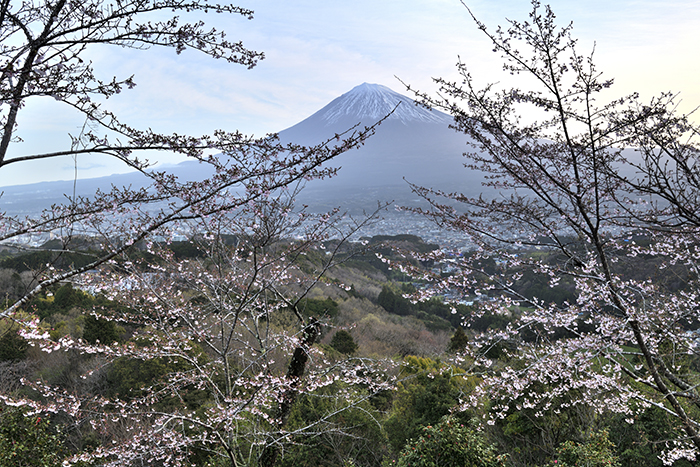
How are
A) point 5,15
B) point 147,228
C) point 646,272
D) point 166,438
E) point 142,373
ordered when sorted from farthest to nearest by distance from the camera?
point 142,373 < point 646,272 < point 166,438 < point 147,228 < point 5,15

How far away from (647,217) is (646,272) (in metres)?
3.02

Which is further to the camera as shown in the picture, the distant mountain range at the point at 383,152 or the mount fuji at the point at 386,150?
the mount fuji at the point at 386,150

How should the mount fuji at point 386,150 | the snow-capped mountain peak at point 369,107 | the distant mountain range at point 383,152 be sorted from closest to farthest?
the distant mountain range at point 383,152 < the mount fuji at point 386,150 < the snow-capped mountain peak at point 369,107

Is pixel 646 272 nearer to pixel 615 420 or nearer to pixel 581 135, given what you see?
pixel 581 135

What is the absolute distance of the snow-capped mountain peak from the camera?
87500mm

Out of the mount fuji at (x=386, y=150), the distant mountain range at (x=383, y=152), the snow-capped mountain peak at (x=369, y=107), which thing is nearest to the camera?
the distant mountain range at (x=383, y=152)

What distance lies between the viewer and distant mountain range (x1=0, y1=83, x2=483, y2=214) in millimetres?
77350

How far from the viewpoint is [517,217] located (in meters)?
3.85

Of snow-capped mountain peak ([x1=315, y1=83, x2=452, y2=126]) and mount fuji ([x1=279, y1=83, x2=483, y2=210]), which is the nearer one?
mount fuji ([x1=279, y1=83, x2=483, y2=210])

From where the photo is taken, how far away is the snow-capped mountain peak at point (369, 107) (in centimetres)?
8750

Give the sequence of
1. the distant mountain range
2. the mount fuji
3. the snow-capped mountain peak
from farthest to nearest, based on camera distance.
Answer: the snow-capped mountain peak → the mount fuji → the distant mountain range

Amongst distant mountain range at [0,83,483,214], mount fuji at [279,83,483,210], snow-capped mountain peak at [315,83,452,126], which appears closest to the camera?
distant mountain range at [0,83,483,214]

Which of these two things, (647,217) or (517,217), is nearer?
(647,217)

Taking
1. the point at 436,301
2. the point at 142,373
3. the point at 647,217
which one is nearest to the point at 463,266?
the point at 647,217
